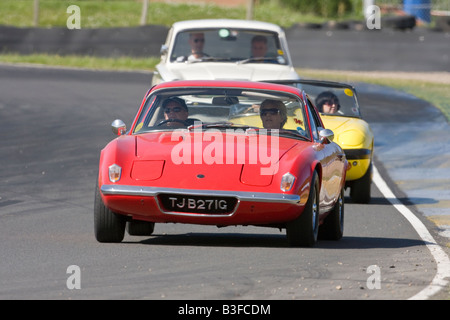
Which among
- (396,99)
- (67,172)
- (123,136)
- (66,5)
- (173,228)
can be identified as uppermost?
(123,136)

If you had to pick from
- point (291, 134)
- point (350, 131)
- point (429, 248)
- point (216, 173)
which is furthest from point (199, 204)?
point (350, 131)

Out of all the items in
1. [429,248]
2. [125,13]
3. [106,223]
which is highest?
[106,223]

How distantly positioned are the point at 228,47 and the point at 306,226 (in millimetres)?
9534

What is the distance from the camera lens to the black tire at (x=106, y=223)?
8984mm

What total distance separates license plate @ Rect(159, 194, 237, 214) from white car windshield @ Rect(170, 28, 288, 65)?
9199 millimetres

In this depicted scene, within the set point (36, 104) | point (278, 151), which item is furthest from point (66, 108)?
point (278, 151)

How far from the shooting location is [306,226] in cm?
897

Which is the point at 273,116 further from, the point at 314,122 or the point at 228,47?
the point at 228,47

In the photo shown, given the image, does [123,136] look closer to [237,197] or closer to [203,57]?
[237,197]

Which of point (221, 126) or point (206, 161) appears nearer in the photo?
point (206, 161)

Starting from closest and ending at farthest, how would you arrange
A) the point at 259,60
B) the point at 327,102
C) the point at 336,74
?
the point at 327,102, the point at 259,60, the point at 336,74

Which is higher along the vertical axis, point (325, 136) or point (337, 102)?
point (325, 136)

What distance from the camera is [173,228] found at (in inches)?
441
